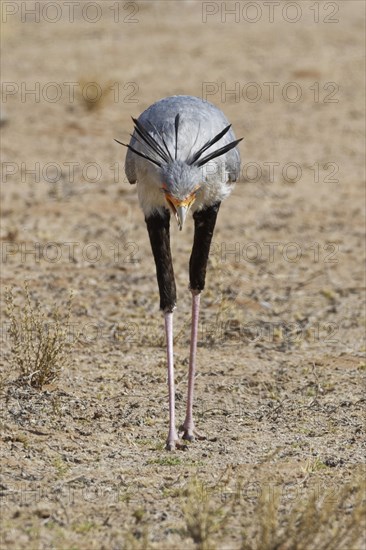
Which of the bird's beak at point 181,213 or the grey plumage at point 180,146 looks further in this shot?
the grey plumage at point 180,146

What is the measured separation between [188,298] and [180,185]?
293cm

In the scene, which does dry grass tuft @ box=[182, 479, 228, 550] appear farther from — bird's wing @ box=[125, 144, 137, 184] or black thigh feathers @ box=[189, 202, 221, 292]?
bird's wing @ box=[125, 144, 137, 184]

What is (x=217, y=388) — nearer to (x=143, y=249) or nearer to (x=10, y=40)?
(x=143, y=249)

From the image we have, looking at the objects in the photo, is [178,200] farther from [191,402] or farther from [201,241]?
[191,402]

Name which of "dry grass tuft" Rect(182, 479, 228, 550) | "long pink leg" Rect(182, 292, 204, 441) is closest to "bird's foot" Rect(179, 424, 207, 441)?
"long pink leg" Rect(182, 292, 204, 441)

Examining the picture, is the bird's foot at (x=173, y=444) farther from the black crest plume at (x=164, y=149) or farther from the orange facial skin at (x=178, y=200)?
the black crest plume at (x=164, y=149)

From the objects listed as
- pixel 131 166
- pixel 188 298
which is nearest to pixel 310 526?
pixel 131 166

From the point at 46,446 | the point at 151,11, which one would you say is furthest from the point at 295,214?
the point at 151,11

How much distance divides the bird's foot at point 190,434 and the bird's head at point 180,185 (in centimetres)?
117

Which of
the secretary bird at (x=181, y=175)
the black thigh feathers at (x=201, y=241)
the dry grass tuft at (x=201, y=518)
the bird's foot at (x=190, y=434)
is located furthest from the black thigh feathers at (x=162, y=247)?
the dry grass tuft at (x=201, y=518)

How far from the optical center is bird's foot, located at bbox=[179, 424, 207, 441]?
503 cm

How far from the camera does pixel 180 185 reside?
177 inches

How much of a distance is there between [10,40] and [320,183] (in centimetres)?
780

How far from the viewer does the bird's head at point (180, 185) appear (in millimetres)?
4504
